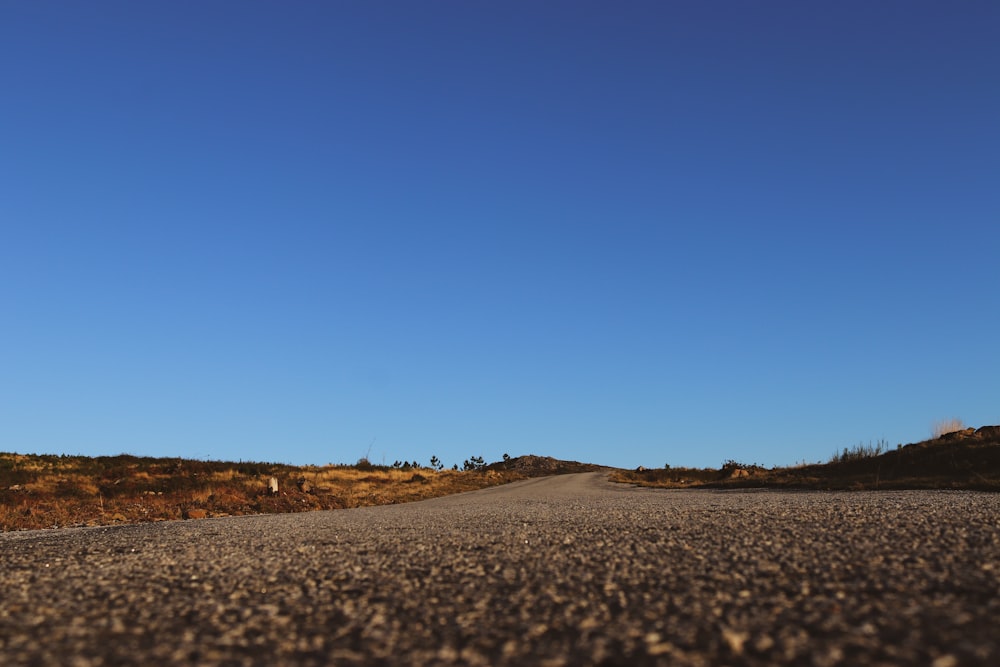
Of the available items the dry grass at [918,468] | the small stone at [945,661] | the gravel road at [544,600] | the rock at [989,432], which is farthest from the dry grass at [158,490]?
the rock at [989,432]

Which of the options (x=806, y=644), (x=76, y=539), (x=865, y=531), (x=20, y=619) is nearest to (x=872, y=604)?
(x=806, y=644)

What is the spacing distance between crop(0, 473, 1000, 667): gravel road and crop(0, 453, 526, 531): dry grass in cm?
1798

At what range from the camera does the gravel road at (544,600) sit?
552 centimetres

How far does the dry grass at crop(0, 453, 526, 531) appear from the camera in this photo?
28578 mm

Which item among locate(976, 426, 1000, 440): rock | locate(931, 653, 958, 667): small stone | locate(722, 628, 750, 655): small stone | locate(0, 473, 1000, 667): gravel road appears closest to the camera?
locate(931, 653, 958, 667): small stone

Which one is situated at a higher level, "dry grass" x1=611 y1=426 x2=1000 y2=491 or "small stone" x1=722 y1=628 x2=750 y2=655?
"dry grass" x1=611 y1=426 x2=1000 y2=491

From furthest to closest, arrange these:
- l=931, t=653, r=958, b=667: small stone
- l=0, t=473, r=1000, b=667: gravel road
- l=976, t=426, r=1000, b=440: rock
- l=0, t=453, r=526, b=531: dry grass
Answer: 1. l=976, t=426, r=1000, b=440: rock
2. l=0, t=453, r=526, b=531: dry grass
3. l=0, t=473, r=1000, b=667: gravel road
4. l=931, t=653, r=958, b=667: small stone

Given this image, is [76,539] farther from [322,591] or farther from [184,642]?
[184,642]

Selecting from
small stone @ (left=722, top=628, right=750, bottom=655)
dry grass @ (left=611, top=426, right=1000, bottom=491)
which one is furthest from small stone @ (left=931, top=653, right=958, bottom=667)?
dry grass @ (left=611, top=426, right=1000, bottom=491)

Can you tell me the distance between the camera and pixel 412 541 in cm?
1258

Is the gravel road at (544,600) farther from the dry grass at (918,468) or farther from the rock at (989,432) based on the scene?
the rock at (989,432)

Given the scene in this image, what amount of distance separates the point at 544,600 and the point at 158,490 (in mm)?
35323

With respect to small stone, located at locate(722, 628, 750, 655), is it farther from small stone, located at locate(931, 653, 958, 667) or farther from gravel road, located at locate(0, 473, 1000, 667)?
small stone, located at locate(931, 653, 958, 667)

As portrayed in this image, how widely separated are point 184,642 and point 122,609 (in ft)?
6.35
